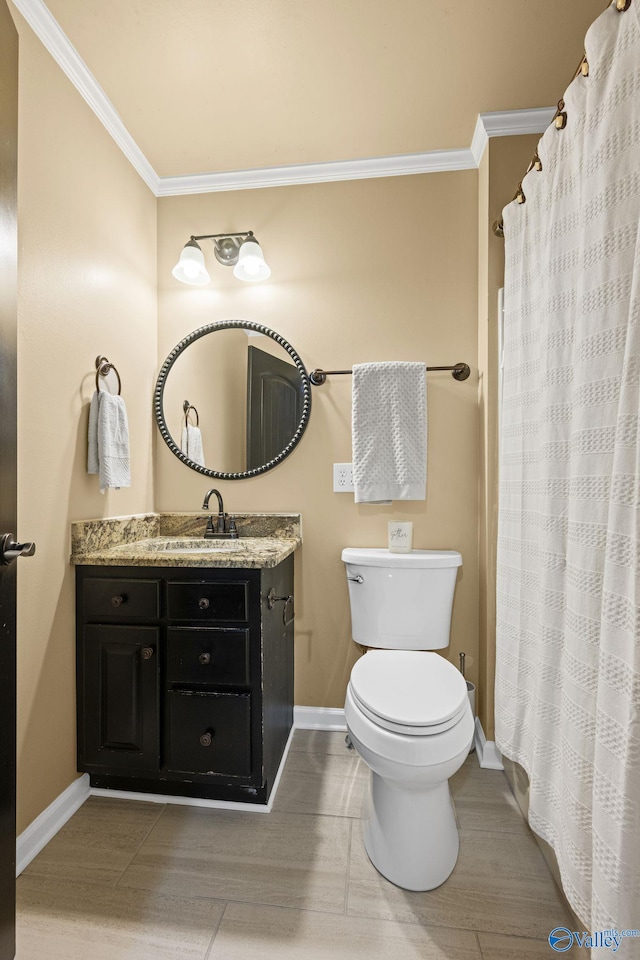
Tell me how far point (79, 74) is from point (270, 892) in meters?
2.54

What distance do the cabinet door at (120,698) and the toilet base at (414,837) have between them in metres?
0.75

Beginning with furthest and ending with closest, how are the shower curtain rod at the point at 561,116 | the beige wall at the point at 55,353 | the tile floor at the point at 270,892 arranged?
the beige wall at the point at 55,353 < the tile floor at the point at 270,892 < the shower curtain rod at the point at 561,116

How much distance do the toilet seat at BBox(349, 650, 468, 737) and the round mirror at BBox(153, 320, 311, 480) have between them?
3.14 ft

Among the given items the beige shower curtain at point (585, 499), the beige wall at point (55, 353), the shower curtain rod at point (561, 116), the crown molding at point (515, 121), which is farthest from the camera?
the crown molding at point (515, 121)

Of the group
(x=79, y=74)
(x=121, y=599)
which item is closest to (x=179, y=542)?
(x=121, y=599)

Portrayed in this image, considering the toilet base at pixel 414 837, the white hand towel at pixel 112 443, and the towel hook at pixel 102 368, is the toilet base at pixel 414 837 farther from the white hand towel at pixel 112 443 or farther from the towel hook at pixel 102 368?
the towel hook at pixel 102 368

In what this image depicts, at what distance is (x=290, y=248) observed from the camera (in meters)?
1.99

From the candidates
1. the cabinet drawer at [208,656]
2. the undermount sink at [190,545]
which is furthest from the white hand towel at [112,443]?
the cabinet drawer at [208,656]

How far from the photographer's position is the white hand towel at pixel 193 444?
6.66 feet

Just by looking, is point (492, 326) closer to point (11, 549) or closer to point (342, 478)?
point (342, 478)

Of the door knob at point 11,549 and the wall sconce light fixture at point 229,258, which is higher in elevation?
the wall sconce light fixture at point 229,258

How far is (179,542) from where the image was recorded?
189 centimetres

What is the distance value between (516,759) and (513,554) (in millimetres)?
588

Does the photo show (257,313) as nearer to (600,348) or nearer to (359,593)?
(359,593)
